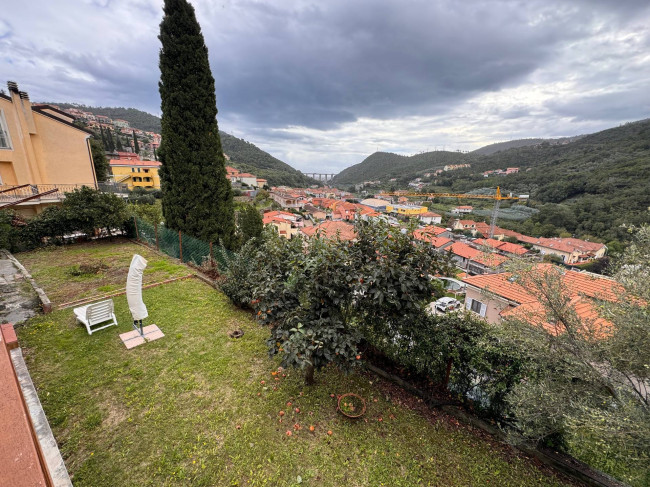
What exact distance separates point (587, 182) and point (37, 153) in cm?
7873

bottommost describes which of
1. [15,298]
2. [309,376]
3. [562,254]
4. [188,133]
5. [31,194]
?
[562,254]

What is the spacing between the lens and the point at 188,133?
39.5ft

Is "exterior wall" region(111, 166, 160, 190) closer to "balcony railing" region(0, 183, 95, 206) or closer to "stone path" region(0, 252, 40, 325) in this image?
"balcony railing" region(0, 183, 95, 206)

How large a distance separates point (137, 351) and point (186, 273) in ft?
15.2

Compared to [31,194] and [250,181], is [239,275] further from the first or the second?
[250,181]

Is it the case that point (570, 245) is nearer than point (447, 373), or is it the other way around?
point (447, 373)

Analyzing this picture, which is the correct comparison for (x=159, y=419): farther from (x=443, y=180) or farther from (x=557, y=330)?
(x=443, y=180)

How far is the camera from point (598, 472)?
3.23m

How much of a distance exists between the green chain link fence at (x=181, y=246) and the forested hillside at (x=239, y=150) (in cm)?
9007

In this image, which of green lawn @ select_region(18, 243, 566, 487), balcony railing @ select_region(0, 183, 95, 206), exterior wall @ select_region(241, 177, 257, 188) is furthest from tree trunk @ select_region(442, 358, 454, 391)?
exterior wall @ select_region(241, 177, 257, 188)

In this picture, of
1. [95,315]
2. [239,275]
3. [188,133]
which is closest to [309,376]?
[239,275]

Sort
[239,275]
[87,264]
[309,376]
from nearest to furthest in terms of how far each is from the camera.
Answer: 1. [309,376]
2. [239,275]
3. [87,264]

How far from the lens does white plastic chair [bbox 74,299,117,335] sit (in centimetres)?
566

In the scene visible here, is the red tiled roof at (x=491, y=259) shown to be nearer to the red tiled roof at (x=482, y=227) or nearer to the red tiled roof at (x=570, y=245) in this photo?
the red tiled roof at (x=570, y=245)
